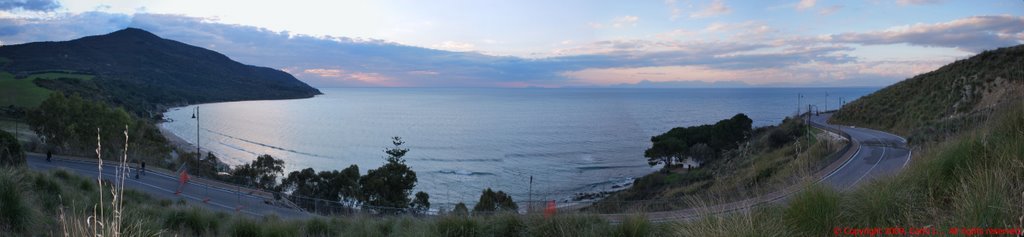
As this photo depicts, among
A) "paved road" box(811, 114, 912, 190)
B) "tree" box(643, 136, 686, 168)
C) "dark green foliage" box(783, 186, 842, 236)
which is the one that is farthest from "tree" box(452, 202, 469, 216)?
"tree" box(643, 136, 686, 168)

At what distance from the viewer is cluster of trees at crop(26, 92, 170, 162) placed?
136 ft

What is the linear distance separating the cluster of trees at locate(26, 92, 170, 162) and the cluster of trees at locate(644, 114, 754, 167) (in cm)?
3896

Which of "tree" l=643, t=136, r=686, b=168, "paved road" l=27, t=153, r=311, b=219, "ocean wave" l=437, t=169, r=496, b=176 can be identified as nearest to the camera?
"paved road" l=27, t=153, r=311, b=219

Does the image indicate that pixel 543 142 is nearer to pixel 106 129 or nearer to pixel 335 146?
pixel 335 146

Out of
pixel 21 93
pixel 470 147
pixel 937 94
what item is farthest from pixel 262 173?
pixel 21 93

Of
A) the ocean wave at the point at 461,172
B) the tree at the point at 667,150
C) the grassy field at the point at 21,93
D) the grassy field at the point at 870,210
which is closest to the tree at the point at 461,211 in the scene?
the grassy field at the point at 870,210

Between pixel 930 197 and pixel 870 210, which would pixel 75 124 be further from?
pixel 930 197

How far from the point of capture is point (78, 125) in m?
41.8

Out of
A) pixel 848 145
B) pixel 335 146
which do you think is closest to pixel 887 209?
pixel 848 145

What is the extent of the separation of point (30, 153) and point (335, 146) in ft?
117

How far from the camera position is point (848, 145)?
3145 cm

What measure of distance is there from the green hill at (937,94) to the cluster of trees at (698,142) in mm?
11506

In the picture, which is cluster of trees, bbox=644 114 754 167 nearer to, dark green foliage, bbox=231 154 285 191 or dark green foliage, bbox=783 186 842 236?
dark green foliage, bbox=231 154 285 191

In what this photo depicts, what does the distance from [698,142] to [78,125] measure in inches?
1851
